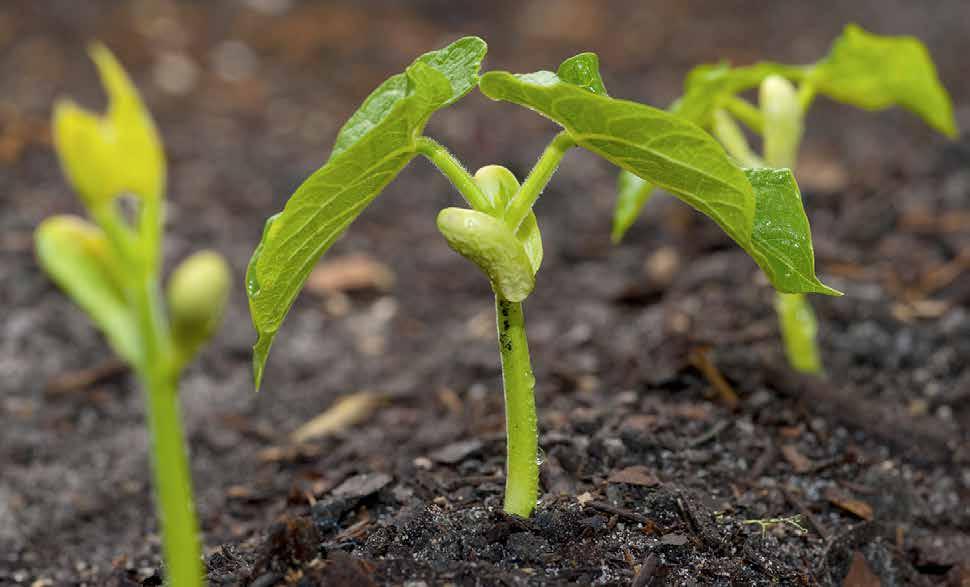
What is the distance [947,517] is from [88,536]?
5.02 ft

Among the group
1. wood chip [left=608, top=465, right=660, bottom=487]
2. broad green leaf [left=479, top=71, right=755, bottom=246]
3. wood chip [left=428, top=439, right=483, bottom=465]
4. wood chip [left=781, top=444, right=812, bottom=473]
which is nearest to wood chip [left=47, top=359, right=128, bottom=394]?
wood chip [left=428, top=439, right=483, bottom=465]

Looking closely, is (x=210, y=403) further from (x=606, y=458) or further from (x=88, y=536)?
(x=606, y=458)

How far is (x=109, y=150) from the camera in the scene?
880 mm

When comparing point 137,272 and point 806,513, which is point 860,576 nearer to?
point 806,513

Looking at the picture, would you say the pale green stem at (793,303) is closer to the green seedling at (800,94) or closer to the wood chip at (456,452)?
the green seedling at (800,94)

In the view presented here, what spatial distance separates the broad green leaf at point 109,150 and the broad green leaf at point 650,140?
380mm

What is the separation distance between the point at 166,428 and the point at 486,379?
1.53 metres

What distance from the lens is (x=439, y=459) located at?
5.61ft

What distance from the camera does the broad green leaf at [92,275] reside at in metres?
0.93

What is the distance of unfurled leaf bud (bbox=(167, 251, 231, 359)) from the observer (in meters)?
0.88

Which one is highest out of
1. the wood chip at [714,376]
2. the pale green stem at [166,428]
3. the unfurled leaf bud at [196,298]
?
the unfurled leaf bud at [196,298]

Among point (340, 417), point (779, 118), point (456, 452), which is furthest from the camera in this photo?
point (340, 417)

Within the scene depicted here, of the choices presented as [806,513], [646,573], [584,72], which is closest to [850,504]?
[806,513]

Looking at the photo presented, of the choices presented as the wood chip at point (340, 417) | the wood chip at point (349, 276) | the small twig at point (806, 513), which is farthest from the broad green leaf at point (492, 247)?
the wood chip at point (349, 276)
